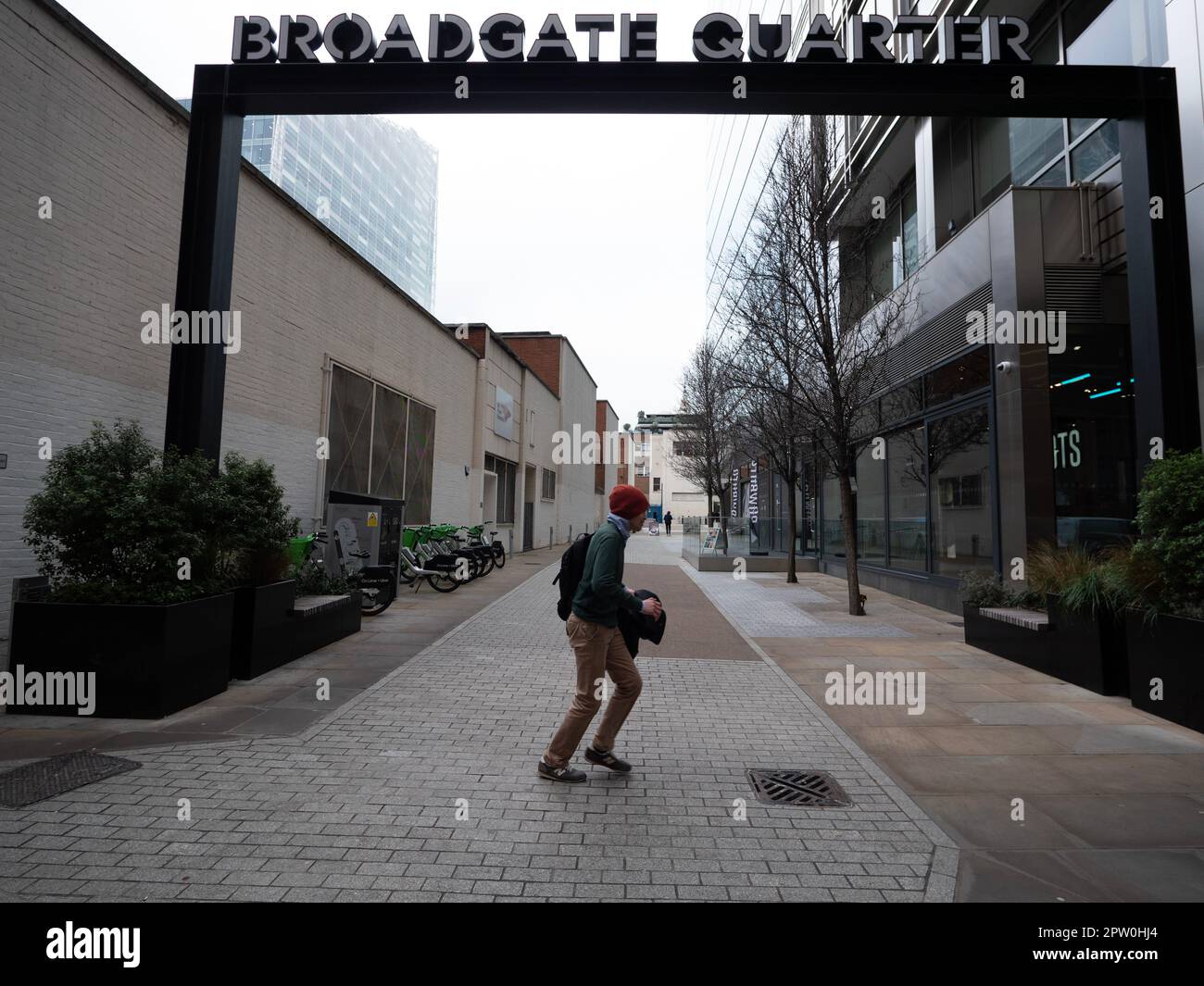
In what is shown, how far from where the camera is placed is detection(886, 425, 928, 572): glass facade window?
1372 cm

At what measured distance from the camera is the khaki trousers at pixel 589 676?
13.4 feet

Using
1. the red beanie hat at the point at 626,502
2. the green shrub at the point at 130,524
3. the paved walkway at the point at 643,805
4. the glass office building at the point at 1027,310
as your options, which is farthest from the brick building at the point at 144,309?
the glass office building at the point at 1027,310

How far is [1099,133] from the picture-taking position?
31.9 feet

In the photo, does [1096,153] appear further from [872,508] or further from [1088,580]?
[872,508]

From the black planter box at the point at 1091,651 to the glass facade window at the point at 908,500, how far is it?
6.61m

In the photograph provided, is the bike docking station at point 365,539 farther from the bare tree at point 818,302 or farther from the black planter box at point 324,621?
the bare tree at point 818,302

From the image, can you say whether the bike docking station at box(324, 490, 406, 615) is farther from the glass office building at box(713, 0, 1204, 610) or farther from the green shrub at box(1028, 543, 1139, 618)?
the glass office building at box(713, 0, 1204, 610)

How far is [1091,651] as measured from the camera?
655 centimetres

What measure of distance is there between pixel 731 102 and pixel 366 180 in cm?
6495

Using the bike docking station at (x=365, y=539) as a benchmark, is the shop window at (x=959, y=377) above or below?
above

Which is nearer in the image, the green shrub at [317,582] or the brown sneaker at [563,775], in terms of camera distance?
the brown sneaker at [563,775]

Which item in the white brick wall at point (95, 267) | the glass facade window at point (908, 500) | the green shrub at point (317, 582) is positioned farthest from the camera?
the glass facade window at point (908, 500)

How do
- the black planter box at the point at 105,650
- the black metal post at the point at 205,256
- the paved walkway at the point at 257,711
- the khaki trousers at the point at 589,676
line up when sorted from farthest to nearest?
the black metal post at the point at 205,256, the black planter box at the point at 105,650, the paved walkway at the point at 257,711, the khaki trousers at the point at 589,676
